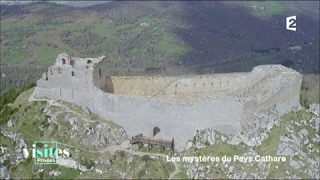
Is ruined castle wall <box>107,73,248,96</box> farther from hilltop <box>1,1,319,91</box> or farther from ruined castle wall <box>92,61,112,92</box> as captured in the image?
hilltop <box>1,1,319,91</box>

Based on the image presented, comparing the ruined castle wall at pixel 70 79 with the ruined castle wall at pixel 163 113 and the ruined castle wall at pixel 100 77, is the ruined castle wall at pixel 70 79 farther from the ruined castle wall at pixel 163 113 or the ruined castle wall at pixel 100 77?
the ruined castle wall at pixel 100 77

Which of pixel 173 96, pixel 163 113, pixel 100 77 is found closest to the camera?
pixel 163 113

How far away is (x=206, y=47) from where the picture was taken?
18650 centimetres

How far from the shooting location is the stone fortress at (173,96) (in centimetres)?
6009

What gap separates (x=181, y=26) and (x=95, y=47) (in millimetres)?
36011

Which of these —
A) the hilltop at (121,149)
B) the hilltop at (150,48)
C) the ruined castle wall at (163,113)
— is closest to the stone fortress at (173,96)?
the ruined castle wall at (163,113)

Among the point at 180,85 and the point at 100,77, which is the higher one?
the point at 100,77

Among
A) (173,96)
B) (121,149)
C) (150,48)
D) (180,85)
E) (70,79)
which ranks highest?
(70,79)

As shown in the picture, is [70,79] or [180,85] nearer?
[70,79]

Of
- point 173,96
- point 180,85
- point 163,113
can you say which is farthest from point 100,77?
point 163,113

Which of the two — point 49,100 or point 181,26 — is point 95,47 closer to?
point 181,26

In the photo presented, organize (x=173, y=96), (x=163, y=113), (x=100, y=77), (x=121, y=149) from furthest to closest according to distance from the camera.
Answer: (x=173, y=96) < (x=100, y=77) < (x=121, y=149) < (x=163, y=113)

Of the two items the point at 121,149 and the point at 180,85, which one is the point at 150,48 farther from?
the point at 121,149

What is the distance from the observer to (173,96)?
70.1 metres
